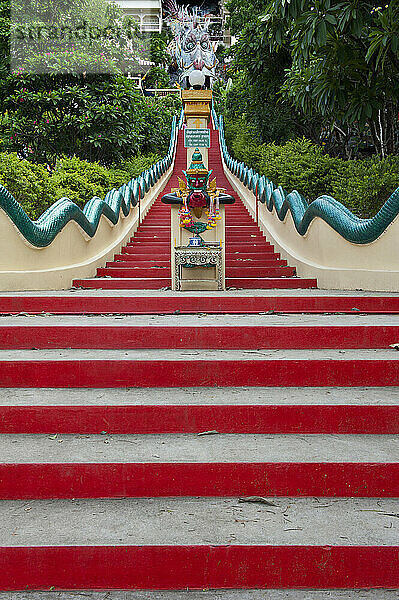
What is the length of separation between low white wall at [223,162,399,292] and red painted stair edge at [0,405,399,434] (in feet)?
8.69

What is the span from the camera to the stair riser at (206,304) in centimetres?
492

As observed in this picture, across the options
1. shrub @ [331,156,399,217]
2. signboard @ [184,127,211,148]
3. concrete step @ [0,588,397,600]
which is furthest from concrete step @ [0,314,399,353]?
shrub @ [331,156,399,217]

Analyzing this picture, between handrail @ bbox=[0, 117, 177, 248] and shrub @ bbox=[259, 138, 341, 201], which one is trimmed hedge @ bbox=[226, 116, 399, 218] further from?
handrail @ bbox=[0, 117, 177, 248]

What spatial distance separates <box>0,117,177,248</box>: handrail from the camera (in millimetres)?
5684

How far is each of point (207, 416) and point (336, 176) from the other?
28.4 feet

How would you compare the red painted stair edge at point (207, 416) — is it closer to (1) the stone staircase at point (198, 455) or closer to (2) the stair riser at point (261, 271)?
(1) the stone staircase at point (198, 455)

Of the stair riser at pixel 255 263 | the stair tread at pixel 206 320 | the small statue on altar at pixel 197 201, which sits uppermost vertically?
the small statue on altar at pixel 197 201

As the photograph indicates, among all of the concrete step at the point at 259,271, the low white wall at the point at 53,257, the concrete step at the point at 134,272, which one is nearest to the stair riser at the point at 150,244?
the low white wall at the point at 53,257

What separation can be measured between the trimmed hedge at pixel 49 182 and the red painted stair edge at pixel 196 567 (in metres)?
6.88

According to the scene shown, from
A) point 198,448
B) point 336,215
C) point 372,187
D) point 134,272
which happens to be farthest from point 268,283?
point 198,448

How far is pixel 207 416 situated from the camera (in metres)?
3.11

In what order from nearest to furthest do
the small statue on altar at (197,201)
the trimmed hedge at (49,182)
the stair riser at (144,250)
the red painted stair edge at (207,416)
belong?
the red painted stair edge at (207,416) < the small statue on altar at (197,201) < the trimmed hedge at (49,182) < the stair riser at (144,250)

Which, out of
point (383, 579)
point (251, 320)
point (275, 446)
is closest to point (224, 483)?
point (275, 446)

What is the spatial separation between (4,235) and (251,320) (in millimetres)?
2757
